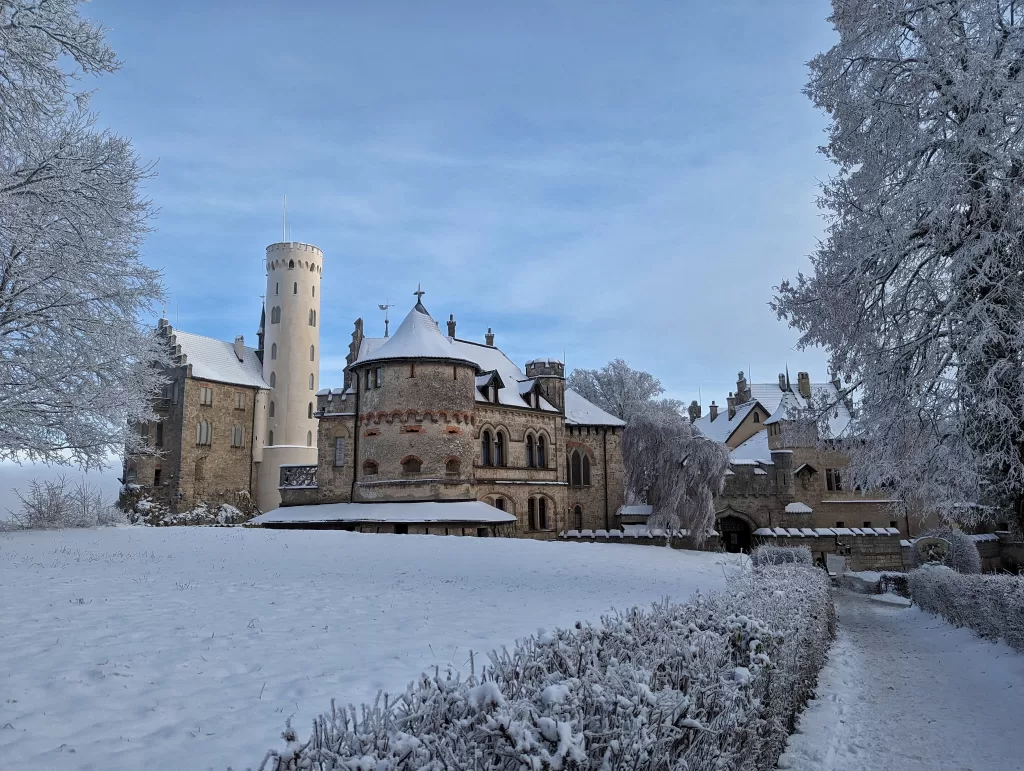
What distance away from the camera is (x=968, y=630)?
1405 centimetres

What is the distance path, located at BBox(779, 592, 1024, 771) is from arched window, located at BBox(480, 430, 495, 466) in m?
20.9

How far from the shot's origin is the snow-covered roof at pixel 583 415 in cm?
4003

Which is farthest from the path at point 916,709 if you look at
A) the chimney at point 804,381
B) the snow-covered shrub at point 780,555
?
the chimney at point 804,381

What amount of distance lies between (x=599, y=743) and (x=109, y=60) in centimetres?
1170

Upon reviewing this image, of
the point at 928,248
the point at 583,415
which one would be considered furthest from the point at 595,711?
the point at 583,415

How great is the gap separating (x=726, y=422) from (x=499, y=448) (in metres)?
31.4

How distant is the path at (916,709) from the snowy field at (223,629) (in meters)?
3.44

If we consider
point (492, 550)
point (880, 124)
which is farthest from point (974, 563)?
point (880, 124)

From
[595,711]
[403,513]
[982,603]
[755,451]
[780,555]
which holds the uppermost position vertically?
[755,451]

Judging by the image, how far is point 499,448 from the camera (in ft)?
114

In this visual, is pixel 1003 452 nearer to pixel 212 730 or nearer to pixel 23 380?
pixel 212 730

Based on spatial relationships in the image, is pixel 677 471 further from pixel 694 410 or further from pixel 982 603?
pixel 694 410

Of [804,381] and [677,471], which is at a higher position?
[804,381]

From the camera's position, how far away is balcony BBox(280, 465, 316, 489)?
108 feet
